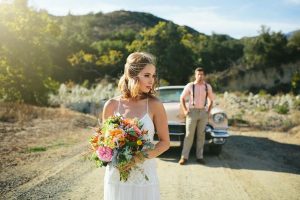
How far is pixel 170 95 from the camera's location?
10.4 m

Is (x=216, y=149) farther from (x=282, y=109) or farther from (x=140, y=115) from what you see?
(x=282, y=109)

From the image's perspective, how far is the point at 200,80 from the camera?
8.53 metres

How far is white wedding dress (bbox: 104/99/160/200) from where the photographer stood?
302cm

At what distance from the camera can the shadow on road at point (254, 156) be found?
840cm

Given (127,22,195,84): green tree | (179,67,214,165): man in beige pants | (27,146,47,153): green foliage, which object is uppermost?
(127,22,195,84): green tree

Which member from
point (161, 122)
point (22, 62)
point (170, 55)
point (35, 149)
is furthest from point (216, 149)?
point (170, 55)

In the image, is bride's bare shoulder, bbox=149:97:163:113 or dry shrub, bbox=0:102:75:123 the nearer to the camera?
bride's bare shoulder, bbox=149:97:163:113

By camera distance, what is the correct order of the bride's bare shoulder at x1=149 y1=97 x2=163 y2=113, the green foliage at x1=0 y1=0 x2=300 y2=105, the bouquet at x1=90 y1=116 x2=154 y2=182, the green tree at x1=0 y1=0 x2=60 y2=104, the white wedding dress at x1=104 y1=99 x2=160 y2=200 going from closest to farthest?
the bouquet at x1=90 y1=116 x2=154 y2=182 → the white wedding dress at x1=104 y1=99 x2=160 y2=200 → the bride's bare shoulder at x1=149 y1=97 x2=163 y2=113 → the green tree at x1=0 y1=0 x2=60 y2=104 → the green foliage at x1=0 y1=0 x2=300 y2=105

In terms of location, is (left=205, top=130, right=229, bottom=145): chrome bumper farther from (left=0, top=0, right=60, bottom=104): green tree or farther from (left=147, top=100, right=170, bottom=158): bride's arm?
(left=0, top=0, right=60, bottom=104): green tree

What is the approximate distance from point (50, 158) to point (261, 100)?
15.5 m

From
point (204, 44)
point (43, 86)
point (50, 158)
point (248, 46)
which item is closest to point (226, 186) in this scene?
point (50, 158)

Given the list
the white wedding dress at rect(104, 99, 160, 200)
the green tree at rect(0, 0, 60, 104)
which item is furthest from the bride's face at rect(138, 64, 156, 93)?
the green tree at rect(0, 0, 60, 104)

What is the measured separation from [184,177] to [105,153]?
14.8 feet

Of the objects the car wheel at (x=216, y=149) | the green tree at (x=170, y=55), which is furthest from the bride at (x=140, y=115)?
the green tree at (x=170, y=55)
